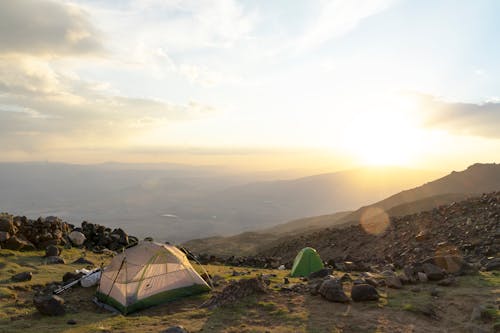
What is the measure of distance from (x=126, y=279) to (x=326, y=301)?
6941 millimetres

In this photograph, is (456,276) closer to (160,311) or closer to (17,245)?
(160,311)

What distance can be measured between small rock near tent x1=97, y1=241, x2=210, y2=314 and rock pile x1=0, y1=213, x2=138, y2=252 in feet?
31.5

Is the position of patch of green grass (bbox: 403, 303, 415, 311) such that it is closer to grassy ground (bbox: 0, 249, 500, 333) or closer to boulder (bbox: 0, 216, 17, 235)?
grassy ground (bbox: 0, 249, 500, 333)

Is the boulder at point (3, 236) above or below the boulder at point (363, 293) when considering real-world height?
above

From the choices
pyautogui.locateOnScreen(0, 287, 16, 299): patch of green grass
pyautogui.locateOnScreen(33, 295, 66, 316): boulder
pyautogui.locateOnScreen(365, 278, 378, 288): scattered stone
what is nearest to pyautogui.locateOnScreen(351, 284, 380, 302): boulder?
pyautogui.locateOnScreen(365, 278, 378, 288): scattered stone

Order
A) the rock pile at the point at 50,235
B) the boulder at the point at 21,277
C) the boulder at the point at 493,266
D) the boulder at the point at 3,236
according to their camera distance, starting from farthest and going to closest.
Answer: the rock pile at the point at 50,235 → the boulder at the point at 3,236 → the boulder at the point at 493,266 → the boulder at the point at 21,277

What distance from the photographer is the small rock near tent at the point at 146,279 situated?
1265cm

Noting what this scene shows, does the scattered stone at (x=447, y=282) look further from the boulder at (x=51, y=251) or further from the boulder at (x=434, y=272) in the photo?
the boulder at (x=51, y=251)

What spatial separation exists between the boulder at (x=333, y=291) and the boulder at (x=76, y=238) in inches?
722

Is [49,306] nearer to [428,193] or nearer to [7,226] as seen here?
[7,226]

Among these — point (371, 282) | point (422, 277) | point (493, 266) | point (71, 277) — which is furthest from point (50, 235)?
point (493, 266)

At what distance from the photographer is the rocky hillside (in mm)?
20453

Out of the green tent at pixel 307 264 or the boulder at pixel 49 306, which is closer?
the boulder at pixel 49 306

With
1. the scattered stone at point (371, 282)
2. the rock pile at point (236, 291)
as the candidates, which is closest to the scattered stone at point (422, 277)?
the scattered stone at point (371, 282)
